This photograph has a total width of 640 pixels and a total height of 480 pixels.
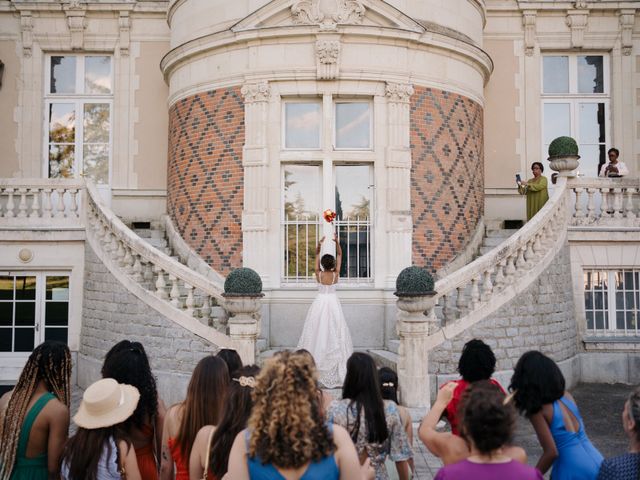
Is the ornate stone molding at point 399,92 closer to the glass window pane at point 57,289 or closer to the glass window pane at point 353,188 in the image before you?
the glass window pane at point 353,188

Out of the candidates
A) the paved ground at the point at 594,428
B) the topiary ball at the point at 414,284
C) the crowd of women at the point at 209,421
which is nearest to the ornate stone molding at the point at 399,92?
the topiary ball at the point at 414,284

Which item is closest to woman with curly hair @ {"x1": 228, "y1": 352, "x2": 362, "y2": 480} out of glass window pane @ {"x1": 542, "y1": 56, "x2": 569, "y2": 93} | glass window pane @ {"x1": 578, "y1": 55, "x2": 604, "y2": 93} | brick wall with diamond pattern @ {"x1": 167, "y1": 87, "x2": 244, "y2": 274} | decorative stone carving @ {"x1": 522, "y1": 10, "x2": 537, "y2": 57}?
brick wall with diamond pattern @ {"x1": 167, "y1": 87, "x2": 244, "y2": 274}

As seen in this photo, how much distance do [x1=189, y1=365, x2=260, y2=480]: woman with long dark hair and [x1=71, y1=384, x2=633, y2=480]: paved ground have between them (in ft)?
11.0

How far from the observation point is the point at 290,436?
283cm

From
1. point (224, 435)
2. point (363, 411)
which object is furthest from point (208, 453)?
point (363, 411)

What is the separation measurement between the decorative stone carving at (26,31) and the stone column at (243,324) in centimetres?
866

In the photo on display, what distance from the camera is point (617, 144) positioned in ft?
48.4

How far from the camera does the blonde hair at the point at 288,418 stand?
9.31 feet

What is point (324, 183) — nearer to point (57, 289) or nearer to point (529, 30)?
point (57, 289)

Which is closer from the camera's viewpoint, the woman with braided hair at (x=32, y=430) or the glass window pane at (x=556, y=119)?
the woman with braided hair at (x=32, y=430)

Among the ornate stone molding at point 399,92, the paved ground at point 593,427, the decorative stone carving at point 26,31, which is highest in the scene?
the decorative stone carving at point 26,31

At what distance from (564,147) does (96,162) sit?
9.27 m

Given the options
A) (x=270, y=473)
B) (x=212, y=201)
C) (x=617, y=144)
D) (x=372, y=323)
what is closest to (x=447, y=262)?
(x=372, y=323)

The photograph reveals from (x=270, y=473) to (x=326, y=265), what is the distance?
22.3 feet
